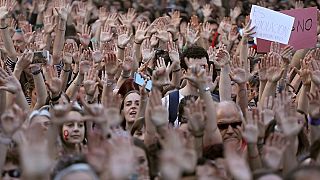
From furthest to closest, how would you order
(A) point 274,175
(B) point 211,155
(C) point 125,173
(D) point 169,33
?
1. (D) point 169,33
2. (B) point 211,155
3. (A) point 274,175
4. (C) point 125,173

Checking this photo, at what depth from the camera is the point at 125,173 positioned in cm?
399

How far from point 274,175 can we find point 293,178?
10 centimetres

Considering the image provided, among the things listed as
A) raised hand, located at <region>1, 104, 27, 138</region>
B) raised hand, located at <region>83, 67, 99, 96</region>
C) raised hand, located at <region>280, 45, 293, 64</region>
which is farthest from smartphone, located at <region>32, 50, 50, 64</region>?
raised hand, located at <region>1, 104, 27, 138</region>

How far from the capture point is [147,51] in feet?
27.2

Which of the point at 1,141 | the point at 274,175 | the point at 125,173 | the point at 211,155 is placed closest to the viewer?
the point at 125,173

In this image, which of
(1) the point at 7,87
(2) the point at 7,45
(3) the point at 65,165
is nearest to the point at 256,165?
(3) the point at 65,165

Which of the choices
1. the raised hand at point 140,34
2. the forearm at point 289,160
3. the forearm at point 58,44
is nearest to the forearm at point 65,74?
the forearm at point 58,44

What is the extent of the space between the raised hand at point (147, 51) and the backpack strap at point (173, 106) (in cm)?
172

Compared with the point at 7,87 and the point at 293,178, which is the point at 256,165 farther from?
the point at 7,87

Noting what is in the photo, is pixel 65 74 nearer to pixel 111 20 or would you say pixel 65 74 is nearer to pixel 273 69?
pixel 273 69

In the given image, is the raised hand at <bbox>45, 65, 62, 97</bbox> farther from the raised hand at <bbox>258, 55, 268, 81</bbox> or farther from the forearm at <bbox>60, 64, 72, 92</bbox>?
the raised hand at <bbox>258, 55, 268, 81</bbox>

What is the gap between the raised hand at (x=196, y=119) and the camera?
5.09 meters

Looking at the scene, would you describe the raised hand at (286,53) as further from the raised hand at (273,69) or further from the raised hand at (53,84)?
the raised hand at (53,84)

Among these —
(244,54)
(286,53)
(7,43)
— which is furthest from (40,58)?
(286,53)
